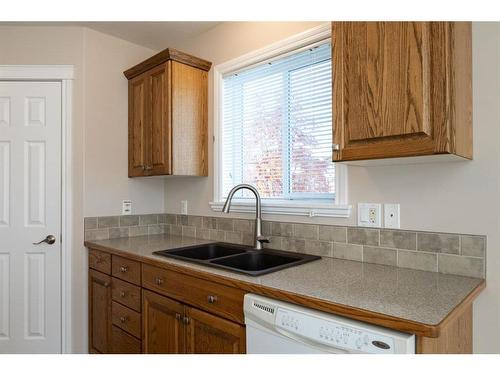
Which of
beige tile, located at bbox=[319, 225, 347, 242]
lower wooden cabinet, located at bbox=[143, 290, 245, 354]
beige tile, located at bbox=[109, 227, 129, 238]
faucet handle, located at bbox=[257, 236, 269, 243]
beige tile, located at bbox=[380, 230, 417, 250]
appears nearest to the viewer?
lower wooden cabinet, located at bbox=[143, 290, 245, 354]

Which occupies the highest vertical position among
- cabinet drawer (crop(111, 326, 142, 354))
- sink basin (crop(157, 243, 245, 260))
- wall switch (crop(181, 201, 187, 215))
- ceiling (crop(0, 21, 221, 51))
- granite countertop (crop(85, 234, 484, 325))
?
ceiling (crop(0, 21, 221, 51))

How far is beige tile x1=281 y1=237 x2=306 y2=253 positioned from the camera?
201 centimetres

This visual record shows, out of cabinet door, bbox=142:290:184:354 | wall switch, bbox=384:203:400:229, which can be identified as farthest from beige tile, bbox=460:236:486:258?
cabinet door, bbox=142:290:184:354

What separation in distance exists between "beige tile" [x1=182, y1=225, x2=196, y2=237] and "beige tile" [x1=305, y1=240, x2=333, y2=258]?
1.03 m

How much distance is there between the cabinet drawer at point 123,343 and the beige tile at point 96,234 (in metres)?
0.67

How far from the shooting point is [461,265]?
1468mm

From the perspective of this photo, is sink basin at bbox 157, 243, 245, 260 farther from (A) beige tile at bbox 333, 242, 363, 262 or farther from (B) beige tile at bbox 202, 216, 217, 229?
(A) beige tile at bbox 333, 242, 363, 262

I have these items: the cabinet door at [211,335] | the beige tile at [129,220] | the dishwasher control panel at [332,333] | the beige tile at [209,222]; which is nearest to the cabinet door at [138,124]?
the beige tile at [129,220]

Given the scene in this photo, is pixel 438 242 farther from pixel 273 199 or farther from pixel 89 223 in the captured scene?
pixel 89 223

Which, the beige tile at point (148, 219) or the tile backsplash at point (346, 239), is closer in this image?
the tile backsplash at point (346, 239)

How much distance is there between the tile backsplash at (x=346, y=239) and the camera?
1.47 meters

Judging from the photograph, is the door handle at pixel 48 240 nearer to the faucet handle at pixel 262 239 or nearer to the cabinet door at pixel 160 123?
the cabinet door at pixel 160 123

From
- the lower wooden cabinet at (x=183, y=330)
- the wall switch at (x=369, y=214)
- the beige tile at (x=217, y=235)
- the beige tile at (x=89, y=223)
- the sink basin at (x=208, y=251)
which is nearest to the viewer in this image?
the lower wooden cabinet at (x=183, y=330)

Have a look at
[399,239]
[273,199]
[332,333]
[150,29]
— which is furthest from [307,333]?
[150,29]
